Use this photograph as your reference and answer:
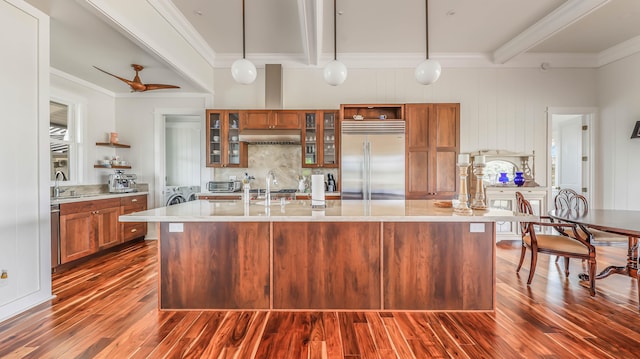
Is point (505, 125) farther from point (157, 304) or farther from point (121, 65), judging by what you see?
point (121, 65)

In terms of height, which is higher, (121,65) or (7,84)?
(121,65)

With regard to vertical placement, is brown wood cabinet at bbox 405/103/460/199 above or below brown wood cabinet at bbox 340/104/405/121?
below

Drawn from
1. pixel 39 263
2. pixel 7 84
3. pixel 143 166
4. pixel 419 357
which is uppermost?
pixel 7 84

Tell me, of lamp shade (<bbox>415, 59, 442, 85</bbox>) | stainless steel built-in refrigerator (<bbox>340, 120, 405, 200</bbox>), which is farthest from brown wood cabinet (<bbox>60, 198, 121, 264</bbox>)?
lamp shade (<bbox>415, 59, 442, 85</bbox>)

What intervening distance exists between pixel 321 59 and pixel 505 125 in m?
3.37

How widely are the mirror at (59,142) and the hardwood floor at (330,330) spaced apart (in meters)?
2.54

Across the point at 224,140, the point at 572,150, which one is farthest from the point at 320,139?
the point at 572,150

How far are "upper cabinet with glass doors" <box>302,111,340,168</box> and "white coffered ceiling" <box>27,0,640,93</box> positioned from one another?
940mm

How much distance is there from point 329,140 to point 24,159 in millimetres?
3532

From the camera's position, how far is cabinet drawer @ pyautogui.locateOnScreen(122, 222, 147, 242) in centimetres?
431

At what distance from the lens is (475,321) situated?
7.04 feet

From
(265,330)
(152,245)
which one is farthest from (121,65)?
(265,330)

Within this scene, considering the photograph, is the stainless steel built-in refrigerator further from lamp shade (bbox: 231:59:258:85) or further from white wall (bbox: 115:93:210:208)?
white wall (bbox: 115:93:210:208)

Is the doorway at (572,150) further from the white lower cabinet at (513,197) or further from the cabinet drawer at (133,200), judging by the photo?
the cabinet drawer at (133,200)
